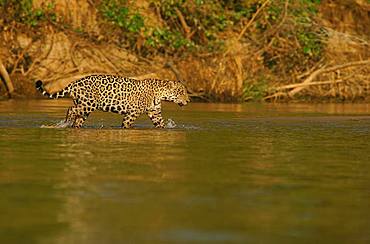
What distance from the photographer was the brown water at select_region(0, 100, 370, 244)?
17.0 ft

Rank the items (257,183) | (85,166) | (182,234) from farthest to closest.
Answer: (85,166) < (257,183) < (182,234)

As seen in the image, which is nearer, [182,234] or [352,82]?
[182,234]

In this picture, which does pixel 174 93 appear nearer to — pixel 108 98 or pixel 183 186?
pixel 108 98

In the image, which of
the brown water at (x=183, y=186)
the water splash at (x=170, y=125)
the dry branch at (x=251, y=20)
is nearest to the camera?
the brown water at (x=183, y=186)

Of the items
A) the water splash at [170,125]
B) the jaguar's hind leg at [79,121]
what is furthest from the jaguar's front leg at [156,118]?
the jaguar's hind leg at [79,121]

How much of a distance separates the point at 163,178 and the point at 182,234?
2.33 m

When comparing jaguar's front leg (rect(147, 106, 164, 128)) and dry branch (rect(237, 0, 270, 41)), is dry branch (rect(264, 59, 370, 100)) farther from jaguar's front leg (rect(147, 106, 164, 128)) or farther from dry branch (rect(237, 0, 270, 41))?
jaguar's front leg (rect(147, 106, 164, 128))

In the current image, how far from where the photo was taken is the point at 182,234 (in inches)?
200

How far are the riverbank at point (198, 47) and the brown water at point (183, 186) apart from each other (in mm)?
11847

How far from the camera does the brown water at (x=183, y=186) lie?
5.19 m

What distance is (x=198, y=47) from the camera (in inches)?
992

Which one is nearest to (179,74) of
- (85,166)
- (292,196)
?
(85,166)

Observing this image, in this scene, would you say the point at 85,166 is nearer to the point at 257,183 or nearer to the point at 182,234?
the point at 257,183

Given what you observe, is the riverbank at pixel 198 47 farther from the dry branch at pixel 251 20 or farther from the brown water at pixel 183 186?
the brown water at pixel 183 186
